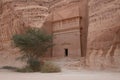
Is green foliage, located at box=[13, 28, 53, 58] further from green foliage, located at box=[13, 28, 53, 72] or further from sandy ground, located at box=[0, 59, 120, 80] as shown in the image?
sandy ground, located at box=[0, 59, 120, 80]

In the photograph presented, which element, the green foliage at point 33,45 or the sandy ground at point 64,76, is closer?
the sandy ground at point 64,76

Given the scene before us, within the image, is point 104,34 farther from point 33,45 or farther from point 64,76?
point 64,76

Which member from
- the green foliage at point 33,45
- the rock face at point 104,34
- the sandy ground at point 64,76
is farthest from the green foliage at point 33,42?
the sandy ground at point 64,76

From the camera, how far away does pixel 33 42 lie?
19438mm

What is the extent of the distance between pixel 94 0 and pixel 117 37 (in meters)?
5.66

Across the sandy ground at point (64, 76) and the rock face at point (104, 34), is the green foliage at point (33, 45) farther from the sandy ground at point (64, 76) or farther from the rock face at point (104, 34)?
the rock face at point (104, 34)

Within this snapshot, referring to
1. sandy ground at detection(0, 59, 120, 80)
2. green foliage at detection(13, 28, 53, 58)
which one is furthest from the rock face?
green foliage at detection(13, 28, 53, 58)

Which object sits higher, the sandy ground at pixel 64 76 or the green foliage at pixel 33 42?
the green foliage at pixel 33 42

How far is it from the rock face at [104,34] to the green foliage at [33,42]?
450 centimetres

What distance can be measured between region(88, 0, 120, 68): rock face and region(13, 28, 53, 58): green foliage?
4.50 metres

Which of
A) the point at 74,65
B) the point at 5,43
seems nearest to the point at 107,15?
the point at 74,65

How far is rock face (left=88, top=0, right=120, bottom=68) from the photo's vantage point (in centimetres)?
1852

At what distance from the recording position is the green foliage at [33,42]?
19.6 metres

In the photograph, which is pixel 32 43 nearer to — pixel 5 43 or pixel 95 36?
pixel 95 36
